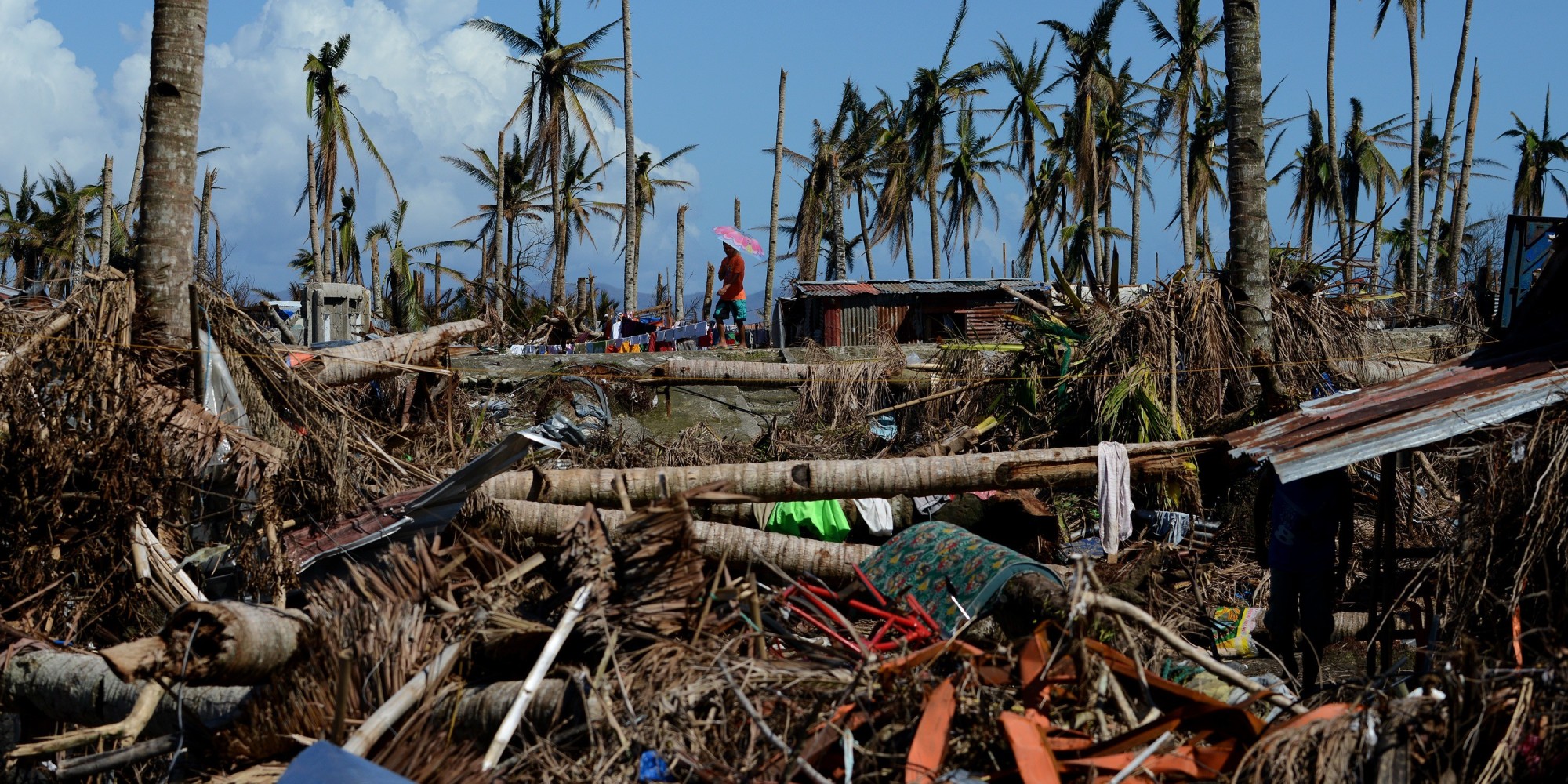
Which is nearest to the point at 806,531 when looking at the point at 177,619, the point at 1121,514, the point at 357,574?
the point at 1121,514

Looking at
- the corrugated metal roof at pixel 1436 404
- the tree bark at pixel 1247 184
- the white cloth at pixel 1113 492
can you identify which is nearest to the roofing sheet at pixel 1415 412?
the corrugated metal roof at pixel 1436 404

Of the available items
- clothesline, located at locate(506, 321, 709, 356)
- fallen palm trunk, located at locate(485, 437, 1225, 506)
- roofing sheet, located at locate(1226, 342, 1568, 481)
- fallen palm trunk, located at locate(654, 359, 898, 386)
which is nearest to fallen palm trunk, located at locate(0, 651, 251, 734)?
fallen palm trunk, located at locate(485, 437, 1225, 506)

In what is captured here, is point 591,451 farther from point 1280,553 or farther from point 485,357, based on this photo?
point 1280,553

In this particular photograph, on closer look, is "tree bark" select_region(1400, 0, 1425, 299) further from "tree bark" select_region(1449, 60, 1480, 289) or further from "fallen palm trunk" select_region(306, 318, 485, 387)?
"fallen palm trunk" select_region(306, 318, 485, 387)

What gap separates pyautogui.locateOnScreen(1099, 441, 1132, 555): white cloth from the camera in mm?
9172

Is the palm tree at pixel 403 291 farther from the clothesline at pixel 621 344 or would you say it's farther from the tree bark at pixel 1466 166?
the tree bark at pixel 1466 166

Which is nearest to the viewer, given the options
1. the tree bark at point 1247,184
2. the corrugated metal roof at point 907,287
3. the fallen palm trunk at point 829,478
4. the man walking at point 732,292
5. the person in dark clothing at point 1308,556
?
the person in dark clothing at point 1308,556

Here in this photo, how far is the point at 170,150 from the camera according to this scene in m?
9.46

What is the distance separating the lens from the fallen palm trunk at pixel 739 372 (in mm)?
14102

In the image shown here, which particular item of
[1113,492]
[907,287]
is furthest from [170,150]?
[907,287]

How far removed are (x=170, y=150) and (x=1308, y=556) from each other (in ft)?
29.1

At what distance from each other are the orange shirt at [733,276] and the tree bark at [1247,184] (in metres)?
10.1

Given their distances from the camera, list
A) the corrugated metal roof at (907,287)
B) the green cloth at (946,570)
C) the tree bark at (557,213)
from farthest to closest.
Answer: the tree bark at (557,213) → the corrugated metal roof at (907,287) → the green cloth at (946,570)

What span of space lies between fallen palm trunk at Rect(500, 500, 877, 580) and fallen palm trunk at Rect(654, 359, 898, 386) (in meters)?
5.57
